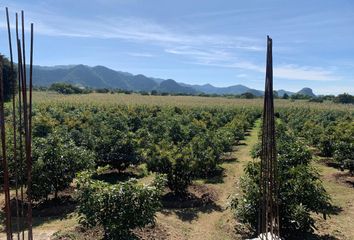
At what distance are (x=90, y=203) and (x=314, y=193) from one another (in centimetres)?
546

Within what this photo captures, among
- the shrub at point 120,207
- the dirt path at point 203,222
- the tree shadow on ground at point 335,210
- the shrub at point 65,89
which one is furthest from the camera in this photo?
the shrub at point 65,89

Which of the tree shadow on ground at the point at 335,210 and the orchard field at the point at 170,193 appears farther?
the tree shadow on ground at the point at 335,210

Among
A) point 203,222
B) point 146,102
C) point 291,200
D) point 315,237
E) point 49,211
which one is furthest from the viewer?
point 146,102

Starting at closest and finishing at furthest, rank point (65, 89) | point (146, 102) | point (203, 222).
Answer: point (203, 222), point (146, 102), point (65, 89)

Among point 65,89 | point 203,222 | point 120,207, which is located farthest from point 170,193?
point 65,89

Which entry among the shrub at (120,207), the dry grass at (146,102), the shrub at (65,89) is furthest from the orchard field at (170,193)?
the shrub at (65,89)

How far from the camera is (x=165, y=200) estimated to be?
12.6 metres

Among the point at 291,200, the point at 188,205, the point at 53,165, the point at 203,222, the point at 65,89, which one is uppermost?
the point at 65,89

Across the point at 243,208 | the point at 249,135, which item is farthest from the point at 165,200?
the point at 249,135

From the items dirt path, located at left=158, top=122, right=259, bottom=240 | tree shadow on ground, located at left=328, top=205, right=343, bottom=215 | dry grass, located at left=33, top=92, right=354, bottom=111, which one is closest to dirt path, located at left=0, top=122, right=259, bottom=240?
dirt path, located at left=158, top=122, right=259, bottom=240

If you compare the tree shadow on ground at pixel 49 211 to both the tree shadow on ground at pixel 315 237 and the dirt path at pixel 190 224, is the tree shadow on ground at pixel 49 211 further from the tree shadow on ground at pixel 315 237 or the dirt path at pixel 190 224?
the tree shadow on ground at pixel 315 237

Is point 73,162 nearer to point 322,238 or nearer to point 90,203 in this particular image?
point 90,203

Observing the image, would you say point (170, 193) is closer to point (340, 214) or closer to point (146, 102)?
point (340, 214)

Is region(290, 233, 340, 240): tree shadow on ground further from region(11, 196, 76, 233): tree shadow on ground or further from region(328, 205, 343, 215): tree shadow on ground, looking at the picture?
region(11, 196, 76, 233): tree shadow on ground
